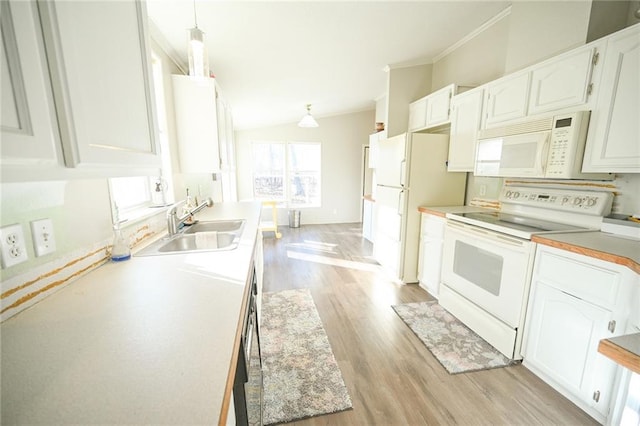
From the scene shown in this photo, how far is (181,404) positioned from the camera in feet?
1.69

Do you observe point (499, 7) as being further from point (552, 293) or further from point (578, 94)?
point (552, 293)

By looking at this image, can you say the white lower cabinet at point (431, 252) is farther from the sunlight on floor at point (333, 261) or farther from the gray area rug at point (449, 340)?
the sunlight on floor at point (333, 261)

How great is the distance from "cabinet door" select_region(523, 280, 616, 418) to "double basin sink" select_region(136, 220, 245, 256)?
1.99m

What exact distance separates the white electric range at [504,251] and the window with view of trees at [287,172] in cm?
425

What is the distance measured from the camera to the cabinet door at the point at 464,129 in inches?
94.2

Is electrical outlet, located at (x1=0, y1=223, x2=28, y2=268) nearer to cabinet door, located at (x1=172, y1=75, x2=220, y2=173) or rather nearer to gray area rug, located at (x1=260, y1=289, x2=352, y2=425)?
gray area rug, located at (x1=260, y1=289, x2=352, y2=425)

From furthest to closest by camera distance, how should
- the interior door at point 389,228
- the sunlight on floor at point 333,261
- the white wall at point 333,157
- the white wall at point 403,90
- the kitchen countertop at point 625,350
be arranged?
the white wall at point 333,157
the sunlight on floor at point 333,261
the white wall at point 403,90
the interior door at point 389,228
the kitchen countertop at point 625,350

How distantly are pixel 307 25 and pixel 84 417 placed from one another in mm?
2631

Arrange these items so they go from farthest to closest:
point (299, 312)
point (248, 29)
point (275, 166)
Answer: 1. point (275, 166)
2. point (299, 312)
3. point (248, 29)

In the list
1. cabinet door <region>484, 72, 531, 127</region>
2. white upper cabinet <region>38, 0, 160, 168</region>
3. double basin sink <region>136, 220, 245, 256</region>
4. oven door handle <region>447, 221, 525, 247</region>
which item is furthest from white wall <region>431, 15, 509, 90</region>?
white upper cabinet <region>38, 0, 160, 168</region>

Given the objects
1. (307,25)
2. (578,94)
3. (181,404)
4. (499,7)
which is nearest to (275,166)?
(307,25)

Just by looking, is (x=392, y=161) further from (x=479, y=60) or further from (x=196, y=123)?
(x=196, y=123)

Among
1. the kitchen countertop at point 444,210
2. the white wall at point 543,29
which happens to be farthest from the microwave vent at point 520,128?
the kitchen countertop at point 444,210

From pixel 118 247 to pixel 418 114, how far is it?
337cm
